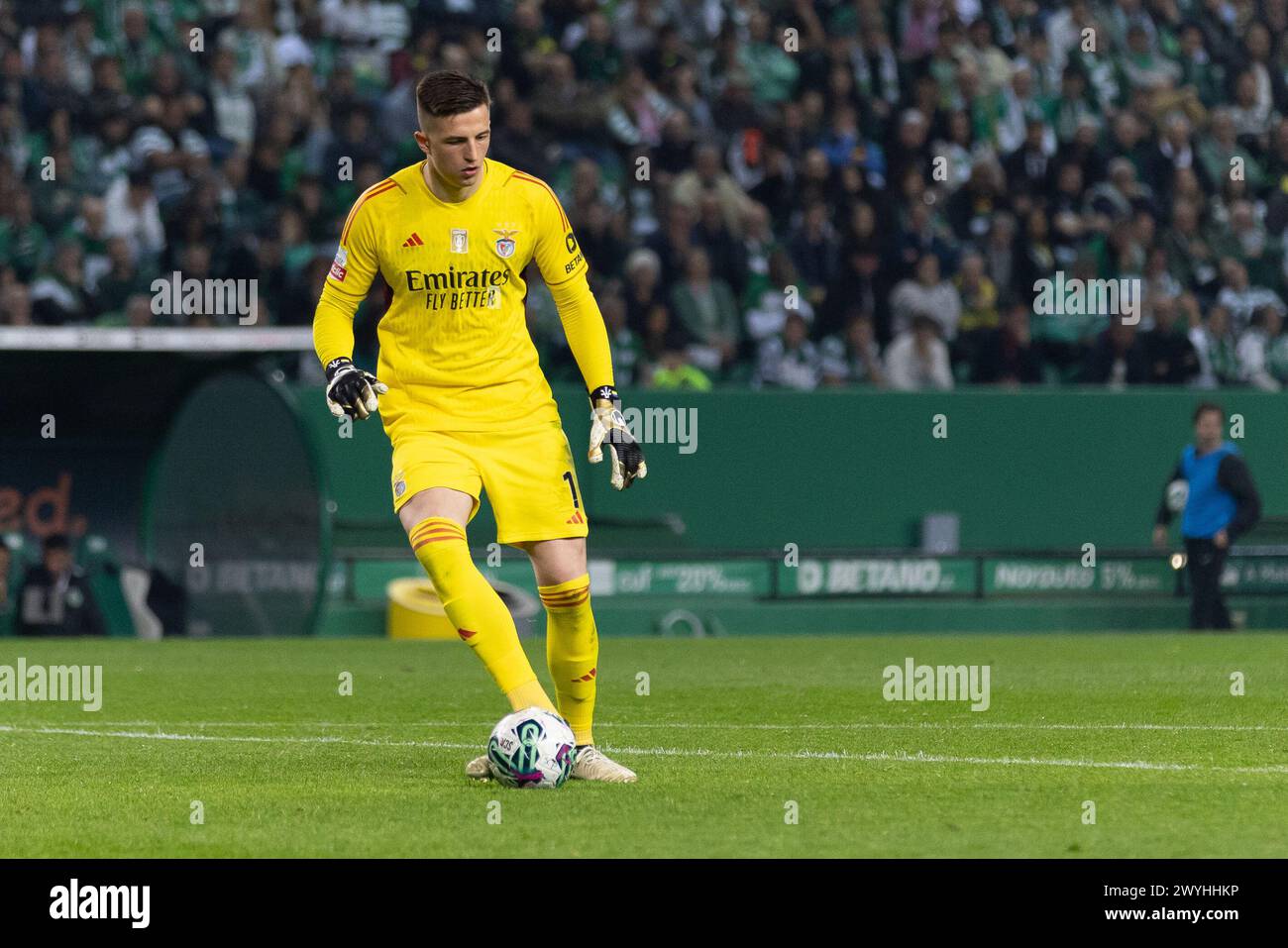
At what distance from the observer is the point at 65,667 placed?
39.4 feet

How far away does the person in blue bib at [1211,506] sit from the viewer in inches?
640

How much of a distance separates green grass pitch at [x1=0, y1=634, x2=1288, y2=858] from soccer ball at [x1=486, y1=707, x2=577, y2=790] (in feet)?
0.27

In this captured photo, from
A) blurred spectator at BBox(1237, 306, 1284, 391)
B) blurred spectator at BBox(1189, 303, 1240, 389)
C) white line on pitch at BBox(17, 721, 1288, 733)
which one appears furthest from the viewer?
blurred spectator at BBox(1237, 306, 1284, 391)

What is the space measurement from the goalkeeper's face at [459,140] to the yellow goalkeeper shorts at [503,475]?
85 centimetres

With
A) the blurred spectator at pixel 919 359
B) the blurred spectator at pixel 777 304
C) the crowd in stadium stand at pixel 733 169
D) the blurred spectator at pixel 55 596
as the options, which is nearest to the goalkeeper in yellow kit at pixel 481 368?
the blurred spectator at pixel 55 596

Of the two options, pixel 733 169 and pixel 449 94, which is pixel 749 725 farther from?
pixel 733 169

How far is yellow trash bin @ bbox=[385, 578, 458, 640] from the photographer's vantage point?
15891mm

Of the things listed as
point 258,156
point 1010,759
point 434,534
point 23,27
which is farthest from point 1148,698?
point 23,27

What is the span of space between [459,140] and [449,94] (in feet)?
0.50

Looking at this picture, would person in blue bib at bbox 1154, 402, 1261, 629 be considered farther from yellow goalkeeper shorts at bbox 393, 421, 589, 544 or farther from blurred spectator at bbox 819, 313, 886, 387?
yellow goalkeeper shorts at bbox 393, 421, 589, 544

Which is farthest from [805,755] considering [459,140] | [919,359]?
[919,359]

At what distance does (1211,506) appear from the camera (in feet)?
53.7

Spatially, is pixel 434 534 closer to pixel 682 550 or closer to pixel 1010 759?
pixel 1010 759

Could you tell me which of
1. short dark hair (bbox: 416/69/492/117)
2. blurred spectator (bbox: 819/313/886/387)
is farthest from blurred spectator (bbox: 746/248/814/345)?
short dark hair (bbox: 416/69/492/117)
